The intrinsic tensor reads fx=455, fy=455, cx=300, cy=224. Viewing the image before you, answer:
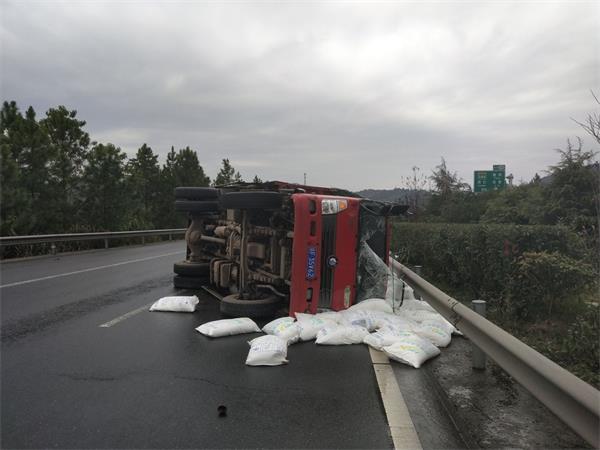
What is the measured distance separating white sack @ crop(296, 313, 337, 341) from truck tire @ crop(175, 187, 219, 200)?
3.85 meters

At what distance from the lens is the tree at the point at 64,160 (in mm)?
19047

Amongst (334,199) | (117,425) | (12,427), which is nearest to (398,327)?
(334,199)

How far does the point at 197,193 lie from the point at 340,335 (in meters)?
4.66

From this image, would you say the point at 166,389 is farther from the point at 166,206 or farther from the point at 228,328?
the point at 166,206

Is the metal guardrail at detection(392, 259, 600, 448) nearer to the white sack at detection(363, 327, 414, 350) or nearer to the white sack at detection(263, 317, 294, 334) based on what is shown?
the white sack at detection(363, 327, 414, 350)

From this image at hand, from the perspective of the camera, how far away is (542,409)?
3316 millimetres

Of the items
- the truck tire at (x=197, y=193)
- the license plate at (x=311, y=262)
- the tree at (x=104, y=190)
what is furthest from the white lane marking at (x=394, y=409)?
the tree at (x=104, y=190)

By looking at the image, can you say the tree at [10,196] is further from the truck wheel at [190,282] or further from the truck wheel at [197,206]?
the truck wheel at [190,282]

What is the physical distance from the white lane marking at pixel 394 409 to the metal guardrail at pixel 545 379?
73 cm

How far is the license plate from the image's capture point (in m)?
5.82

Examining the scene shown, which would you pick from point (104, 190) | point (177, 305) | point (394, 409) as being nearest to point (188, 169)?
point (104, 190)

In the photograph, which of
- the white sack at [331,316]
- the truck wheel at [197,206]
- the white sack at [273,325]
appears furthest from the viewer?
the truck wheel at [197,206]

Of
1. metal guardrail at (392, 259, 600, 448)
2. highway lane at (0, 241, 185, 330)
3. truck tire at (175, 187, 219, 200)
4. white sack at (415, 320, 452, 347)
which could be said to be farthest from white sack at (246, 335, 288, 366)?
truck tire at (175, 187, 219, 200)

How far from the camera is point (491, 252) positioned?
23.7 ft
